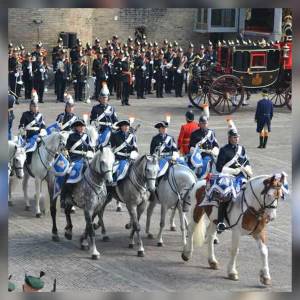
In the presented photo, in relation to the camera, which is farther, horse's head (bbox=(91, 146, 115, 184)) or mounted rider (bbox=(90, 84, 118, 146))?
mounted rider (bbox=(90, 84, 118, 146))

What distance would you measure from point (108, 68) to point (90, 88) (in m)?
1.02

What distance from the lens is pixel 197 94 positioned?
29.5 m

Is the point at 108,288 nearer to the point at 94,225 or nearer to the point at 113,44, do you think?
the point at 94,225

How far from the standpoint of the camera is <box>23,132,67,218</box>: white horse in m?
17.7

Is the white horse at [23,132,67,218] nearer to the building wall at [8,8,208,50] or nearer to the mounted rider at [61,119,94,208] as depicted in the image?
the mounted rider at [61,119,94,208]

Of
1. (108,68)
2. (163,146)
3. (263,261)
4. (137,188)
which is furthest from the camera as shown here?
(108,68)

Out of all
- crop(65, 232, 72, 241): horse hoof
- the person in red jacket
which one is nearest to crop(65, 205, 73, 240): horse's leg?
crop(65, 232, 72, 241): horse hoof

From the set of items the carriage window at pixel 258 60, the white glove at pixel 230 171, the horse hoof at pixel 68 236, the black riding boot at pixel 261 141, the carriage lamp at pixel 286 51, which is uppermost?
the carriage lamp at pixel 286 51

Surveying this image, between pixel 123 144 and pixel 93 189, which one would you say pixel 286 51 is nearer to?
pixel 123 144

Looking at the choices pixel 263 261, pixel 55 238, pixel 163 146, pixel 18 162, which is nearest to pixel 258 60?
pixel 163 146

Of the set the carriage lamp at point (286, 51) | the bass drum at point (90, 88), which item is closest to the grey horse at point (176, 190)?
the carriage lamp at point (286, 51)

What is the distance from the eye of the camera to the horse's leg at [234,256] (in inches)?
598

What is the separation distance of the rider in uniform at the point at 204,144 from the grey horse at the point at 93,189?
1887 mm

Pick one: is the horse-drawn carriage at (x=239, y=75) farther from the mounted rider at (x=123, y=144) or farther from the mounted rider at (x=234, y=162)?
the mounted rider at (x=234, y=162)
